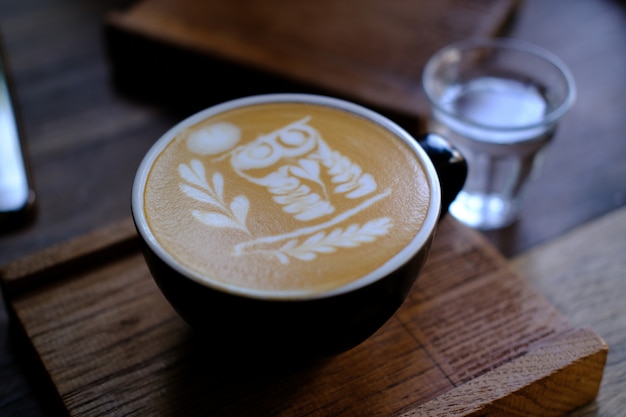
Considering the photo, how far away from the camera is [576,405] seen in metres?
0.62

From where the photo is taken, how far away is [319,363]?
2.00ft

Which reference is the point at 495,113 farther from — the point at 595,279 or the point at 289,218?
the point at 289,218

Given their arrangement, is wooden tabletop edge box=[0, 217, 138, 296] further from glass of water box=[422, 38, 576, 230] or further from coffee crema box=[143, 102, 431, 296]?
glass of water box=[422, 38, 576, 230]

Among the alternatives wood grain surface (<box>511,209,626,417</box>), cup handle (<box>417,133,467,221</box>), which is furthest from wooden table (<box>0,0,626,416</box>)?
cup handle (<box>417,133,467,221</box>)

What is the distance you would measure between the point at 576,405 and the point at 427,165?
0.80 feet

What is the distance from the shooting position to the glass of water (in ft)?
2.61

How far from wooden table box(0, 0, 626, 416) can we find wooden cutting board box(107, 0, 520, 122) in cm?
6

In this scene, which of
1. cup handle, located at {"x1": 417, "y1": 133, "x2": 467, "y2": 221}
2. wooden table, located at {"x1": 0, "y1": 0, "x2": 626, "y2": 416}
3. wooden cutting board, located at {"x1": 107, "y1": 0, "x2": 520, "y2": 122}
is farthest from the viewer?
wooden cutting board, located at {"x1": 107, "y1": 0, "x2": 520, "y2": 122}

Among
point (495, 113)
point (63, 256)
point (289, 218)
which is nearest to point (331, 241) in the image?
point (289, 218)

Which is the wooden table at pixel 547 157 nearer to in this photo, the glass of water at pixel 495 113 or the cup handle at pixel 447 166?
the glass of water at pixel 495 113

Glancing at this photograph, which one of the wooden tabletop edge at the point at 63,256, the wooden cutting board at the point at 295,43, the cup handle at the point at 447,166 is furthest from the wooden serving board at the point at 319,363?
the wooden cutting board at the point at 295,43

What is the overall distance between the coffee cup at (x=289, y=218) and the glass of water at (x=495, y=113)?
0.19 meters

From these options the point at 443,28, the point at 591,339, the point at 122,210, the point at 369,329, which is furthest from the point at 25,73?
the point at 591,339

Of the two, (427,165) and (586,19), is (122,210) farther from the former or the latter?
(586,19)
